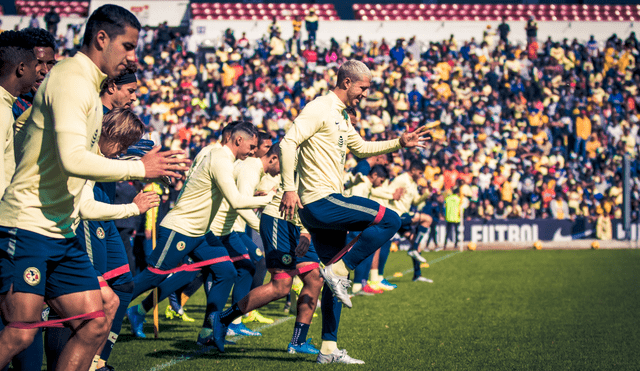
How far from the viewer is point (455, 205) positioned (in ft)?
68.7

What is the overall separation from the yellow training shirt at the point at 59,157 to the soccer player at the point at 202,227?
282 centimetres

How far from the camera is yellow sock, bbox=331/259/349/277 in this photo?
5703 millimetres

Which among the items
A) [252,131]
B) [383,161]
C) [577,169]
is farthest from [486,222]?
[252,131]

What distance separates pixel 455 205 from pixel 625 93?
11819 millimetres

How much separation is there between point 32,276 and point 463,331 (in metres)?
5.30

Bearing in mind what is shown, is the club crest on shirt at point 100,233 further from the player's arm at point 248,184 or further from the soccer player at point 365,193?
the soccer player at point 365,193

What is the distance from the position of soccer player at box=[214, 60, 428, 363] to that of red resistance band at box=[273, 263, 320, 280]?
0.30 m

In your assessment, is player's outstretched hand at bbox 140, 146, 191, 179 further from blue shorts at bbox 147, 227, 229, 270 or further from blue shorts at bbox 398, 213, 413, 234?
blue shorts at bbox 398, 213, 413, 234

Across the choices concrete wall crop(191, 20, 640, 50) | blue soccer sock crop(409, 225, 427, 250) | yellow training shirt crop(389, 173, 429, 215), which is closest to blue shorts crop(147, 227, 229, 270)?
yellow training shirt crop(389, 173, 429, 215)

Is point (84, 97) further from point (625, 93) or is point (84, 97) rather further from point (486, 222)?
point (625, 93)

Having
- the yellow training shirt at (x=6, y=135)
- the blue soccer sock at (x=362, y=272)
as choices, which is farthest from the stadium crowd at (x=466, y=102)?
the yellow training shirt at (x=6, y=135)

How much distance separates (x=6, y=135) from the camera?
3818 millimetres

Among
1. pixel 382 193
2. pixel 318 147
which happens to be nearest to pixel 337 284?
pixel 318 147

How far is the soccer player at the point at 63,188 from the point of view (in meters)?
3.29
